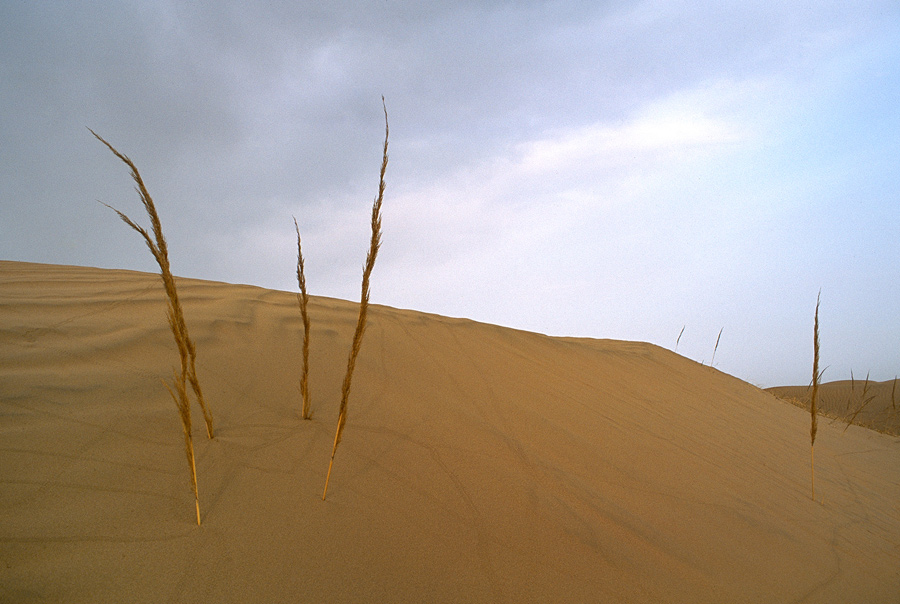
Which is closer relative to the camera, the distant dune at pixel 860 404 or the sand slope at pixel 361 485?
the sand slope at pixel 361 485

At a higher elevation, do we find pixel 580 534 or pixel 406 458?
pixel 406 458

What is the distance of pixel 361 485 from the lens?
200cm

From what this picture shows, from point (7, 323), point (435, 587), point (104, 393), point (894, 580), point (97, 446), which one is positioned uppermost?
point (7, 323)

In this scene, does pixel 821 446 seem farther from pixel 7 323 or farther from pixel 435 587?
pixel 7 323

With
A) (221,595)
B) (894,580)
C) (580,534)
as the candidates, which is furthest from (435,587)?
(894,580)

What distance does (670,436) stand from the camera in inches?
152

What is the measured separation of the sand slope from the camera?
150 cm

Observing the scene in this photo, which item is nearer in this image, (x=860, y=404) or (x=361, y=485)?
(x=361, y=485)

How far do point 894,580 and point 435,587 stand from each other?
270 cm

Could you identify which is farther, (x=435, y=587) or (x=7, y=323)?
(x=7, y=323)

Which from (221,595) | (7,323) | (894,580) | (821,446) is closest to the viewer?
(221,595)

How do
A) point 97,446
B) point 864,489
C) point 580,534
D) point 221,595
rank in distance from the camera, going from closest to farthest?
1. point 221,595
2. point 97,446
3. point 580,534
4. point 864,489

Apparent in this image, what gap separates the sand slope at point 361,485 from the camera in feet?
4.91

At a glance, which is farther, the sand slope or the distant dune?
the distant dune
